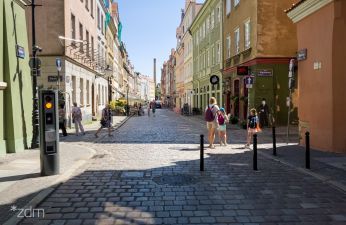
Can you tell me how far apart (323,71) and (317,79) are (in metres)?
0.52

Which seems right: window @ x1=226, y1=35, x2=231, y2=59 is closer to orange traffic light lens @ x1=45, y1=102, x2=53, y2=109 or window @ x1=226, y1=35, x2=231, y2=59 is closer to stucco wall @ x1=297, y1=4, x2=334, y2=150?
stucco wall @ x1=297, y1=4, x2=334, y2=150

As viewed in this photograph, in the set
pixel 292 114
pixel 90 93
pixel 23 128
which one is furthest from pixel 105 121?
pixel 90 93

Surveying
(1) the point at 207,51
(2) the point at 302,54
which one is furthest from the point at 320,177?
(1) the point at 207,51

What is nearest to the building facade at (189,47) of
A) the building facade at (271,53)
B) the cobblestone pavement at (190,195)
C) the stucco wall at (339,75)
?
the building facade at (271,53)

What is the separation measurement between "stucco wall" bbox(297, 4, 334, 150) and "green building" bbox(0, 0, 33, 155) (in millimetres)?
9483

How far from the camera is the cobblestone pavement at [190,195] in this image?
5.76 m

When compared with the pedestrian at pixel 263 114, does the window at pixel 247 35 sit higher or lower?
higher

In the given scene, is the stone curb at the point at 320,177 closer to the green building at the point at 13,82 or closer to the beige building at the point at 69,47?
the green building at the point at 13,82

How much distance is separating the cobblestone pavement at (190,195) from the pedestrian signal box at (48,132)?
0.63 m

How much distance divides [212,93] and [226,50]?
6639 millimetres

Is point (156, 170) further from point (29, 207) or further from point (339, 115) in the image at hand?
point (339, 115)

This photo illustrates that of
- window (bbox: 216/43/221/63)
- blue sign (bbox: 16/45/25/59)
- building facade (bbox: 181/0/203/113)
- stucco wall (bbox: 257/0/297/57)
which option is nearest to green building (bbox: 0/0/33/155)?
blue sign (bbox: 16/45/25/59)

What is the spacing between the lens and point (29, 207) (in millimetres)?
6160

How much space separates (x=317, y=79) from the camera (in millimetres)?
13367
